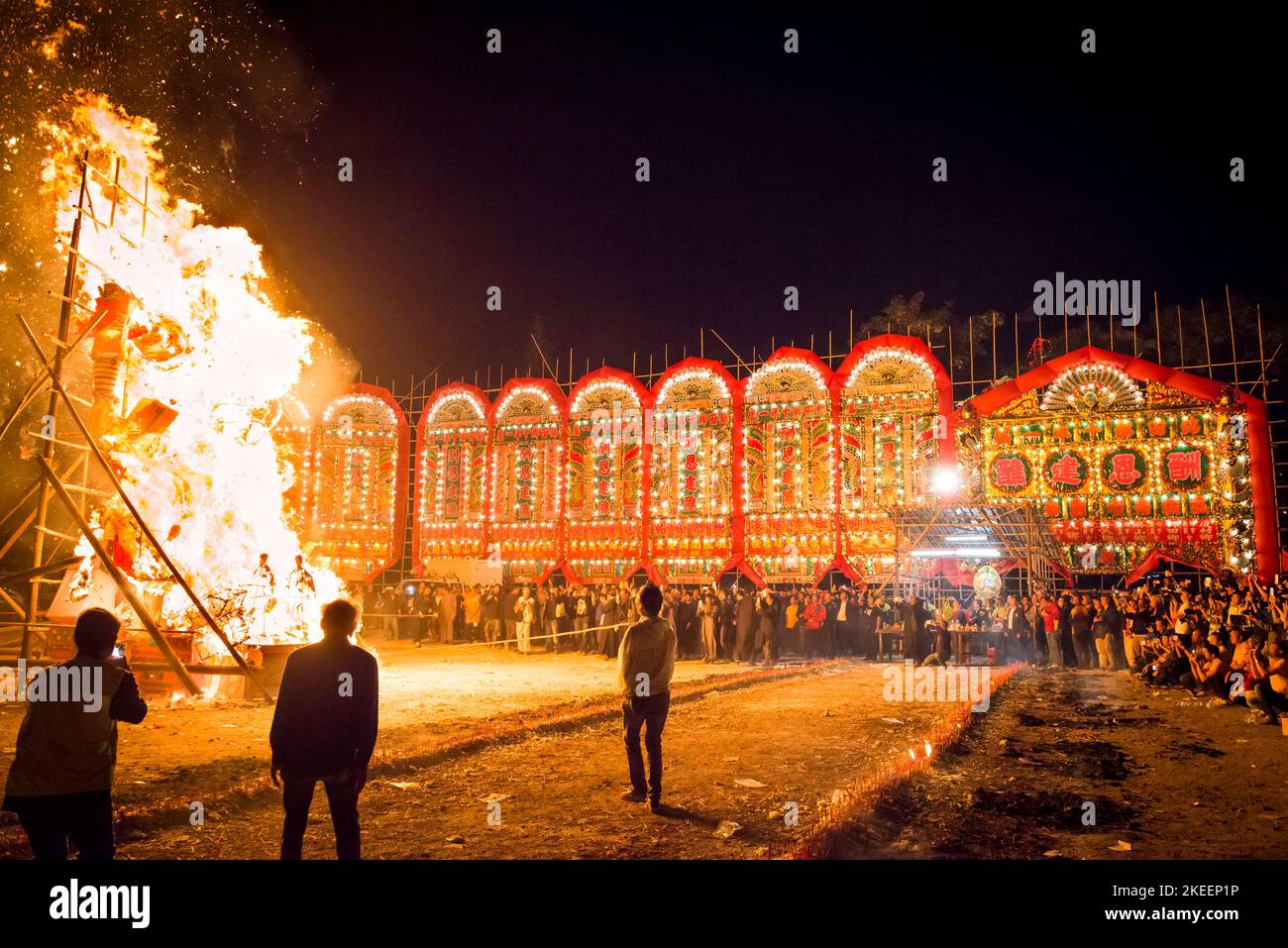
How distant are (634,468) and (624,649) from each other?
20562 mm

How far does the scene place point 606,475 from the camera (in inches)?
1075

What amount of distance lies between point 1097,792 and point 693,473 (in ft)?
65.2

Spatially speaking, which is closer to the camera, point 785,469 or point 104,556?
point 104,556

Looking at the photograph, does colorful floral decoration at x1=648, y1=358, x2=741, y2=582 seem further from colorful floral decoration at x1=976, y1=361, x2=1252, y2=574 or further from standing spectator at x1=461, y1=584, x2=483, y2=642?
colorful floral decoration at x1=976, y1=361, x2=1252, y2=574

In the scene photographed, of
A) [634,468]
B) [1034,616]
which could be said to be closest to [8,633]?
[634,468]

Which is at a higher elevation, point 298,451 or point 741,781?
point 298,451

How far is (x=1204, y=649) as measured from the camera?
12.6 m

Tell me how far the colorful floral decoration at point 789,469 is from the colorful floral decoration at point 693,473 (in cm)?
64

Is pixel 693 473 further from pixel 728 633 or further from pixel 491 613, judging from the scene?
pixel 491 613

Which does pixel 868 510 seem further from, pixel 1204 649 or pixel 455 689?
pixel 455 689

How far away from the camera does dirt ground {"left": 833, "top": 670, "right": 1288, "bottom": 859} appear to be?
5555 millimetres

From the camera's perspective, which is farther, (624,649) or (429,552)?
(429,552)

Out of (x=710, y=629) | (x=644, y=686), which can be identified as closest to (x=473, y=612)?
(x=710, y=629)

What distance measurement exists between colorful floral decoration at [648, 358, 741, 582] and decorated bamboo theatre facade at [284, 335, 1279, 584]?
0.22 ft
